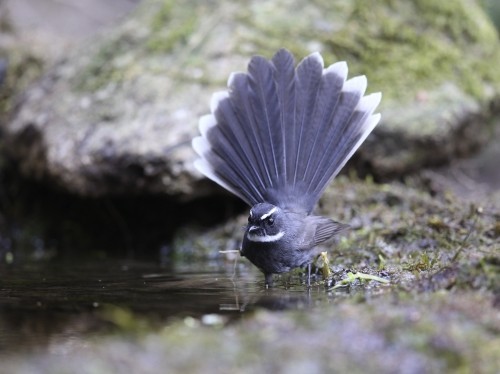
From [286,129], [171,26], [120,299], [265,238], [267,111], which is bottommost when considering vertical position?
[120,299]

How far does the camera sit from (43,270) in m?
6.07

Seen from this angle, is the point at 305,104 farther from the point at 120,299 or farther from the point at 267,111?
the point at 120,299

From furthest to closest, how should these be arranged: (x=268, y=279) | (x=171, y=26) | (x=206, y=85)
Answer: (x=171, y=26) < (x=206, y=85) < (x=268, y=279)

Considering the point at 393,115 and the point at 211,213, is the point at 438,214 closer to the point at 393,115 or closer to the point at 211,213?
the point at 393,115

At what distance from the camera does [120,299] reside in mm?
4082

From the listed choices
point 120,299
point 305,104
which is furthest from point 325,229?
point 120,299

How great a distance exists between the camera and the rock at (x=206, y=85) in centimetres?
718

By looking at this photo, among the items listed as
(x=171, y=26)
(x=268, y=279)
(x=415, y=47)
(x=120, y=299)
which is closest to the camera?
(x=120, y=299)

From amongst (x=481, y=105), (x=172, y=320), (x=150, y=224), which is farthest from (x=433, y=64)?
(x=172, y=320)

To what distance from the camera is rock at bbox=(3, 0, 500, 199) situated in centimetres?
718

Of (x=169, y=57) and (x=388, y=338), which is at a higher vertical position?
(x=169, y=57)

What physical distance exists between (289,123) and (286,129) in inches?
2.1

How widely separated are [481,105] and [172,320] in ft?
19.0

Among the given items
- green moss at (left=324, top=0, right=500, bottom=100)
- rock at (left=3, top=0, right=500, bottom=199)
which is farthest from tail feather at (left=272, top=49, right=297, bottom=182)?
green moss at (left=324, top=0, right=500, bottom=100)
